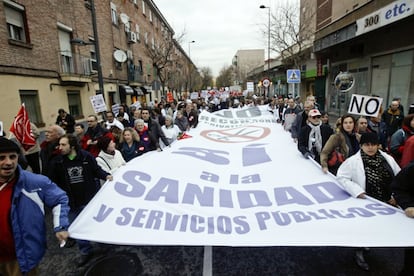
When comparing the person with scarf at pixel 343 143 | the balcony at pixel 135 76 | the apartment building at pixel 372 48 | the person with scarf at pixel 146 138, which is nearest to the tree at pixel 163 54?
the balcony at pixel 135 76

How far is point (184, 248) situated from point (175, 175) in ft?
3.70

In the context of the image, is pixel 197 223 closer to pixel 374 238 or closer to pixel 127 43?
pixel 374 238

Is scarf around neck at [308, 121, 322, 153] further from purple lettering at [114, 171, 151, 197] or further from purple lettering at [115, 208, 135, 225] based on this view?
purple lettering at [115, 208, 135, 225]

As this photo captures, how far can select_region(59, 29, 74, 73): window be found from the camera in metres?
14.5

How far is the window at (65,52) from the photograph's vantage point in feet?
47.6

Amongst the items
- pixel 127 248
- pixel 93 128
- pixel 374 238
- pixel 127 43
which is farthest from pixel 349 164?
pixel 127 43

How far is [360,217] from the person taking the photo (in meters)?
2.61

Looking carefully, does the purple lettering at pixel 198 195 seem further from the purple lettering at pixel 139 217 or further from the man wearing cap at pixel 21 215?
the man wearing cap at pixel 21 215

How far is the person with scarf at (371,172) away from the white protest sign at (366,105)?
239cm

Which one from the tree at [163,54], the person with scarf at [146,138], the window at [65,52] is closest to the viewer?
the person with scarf at [146,138]

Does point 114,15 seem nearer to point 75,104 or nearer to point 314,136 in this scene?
point 75,104

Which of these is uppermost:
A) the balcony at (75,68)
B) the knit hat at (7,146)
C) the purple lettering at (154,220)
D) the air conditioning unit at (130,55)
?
the air conditioning unit at (130,55)

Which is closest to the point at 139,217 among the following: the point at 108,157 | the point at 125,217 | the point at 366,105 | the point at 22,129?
the point at 125,217

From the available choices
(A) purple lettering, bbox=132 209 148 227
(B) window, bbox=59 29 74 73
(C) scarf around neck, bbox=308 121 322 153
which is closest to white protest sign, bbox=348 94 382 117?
(C) scarf around neck, bbox=308 121 322 153
